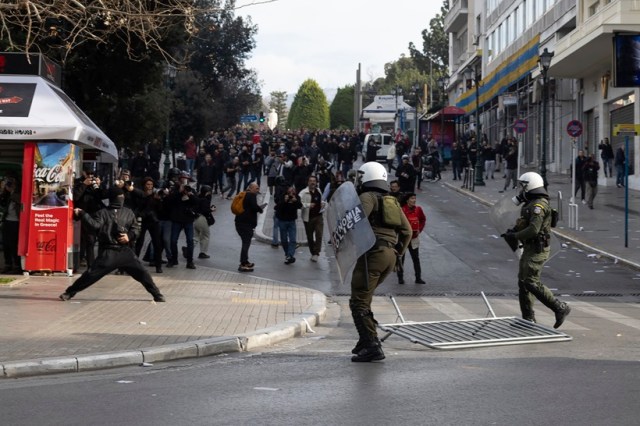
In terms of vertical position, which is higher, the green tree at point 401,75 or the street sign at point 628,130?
the green tree at point 401,75

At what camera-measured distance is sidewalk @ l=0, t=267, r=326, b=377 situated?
10.2m

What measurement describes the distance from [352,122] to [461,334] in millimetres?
147304

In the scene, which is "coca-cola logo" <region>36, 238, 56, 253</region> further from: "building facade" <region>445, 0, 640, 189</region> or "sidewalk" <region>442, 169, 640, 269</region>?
"building facade" <region>445, 0, 640, 189</region>

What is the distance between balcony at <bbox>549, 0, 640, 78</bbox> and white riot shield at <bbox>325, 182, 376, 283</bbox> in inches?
1070

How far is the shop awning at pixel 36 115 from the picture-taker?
1664 centimetres

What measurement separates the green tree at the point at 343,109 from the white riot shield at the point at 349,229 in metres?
147

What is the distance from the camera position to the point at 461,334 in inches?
448

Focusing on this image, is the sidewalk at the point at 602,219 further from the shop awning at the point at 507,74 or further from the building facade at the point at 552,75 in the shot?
the shop awning at the point at 507,74

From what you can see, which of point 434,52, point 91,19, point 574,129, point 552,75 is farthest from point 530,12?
point 434,52

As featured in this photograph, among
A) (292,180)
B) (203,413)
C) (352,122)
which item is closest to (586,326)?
(203,413)

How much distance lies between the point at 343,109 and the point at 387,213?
5954 inches

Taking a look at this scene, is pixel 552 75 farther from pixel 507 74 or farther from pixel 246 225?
pixel 246 225

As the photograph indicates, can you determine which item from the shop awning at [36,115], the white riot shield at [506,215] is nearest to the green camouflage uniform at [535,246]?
the white riot shield at [506,215]

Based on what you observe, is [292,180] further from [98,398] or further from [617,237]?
[98,398]
